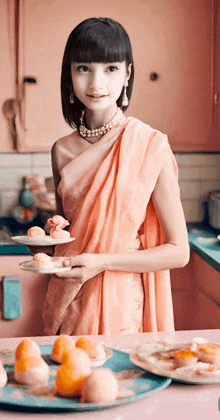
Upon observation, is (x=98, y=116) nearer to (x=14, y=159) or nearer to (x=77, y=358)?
(x=77, y=358)

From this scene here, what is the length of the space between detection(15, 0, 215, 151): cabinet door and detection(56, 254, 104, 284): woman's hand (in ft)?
6.12

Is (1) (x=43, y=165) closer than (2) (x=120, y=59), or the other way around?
(2) (x=120, y=59)

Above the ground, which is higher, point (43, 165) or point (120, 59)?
point (120, 59)

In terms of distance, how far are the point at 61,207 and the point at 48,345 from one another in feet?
1.86

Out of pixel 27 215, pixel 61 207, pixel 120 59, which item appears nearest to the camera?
pixel 120 59

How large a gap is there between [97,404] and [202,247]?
1.70 metres

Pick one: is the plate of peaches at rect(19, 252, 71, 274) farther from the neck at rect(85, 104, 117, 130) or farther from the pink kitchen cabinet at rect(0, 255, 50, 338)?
the pink kitchen cabinet at rect(0, 255, 50, 338)

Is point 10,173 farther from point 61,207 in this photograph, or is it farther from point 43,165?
point 61,207

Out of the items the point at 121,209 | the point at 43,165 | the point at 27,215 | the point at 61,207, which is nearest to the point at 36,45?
the point at 43,165

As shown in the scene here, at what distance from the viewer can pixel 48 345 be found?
1047 millimetres

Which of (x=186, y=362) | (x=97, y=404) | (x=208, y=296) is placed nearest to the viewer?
(x=97, y=404)

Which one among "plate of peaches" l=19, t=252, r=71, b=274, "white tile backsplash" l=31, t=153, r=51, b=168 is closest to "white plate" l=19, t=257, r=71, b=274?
"plate of peaches" l=19, t=252, r=71, b=274

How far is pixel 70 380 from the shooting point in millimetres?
811

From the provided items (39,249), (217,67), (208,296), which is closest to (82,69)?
(39,249)
